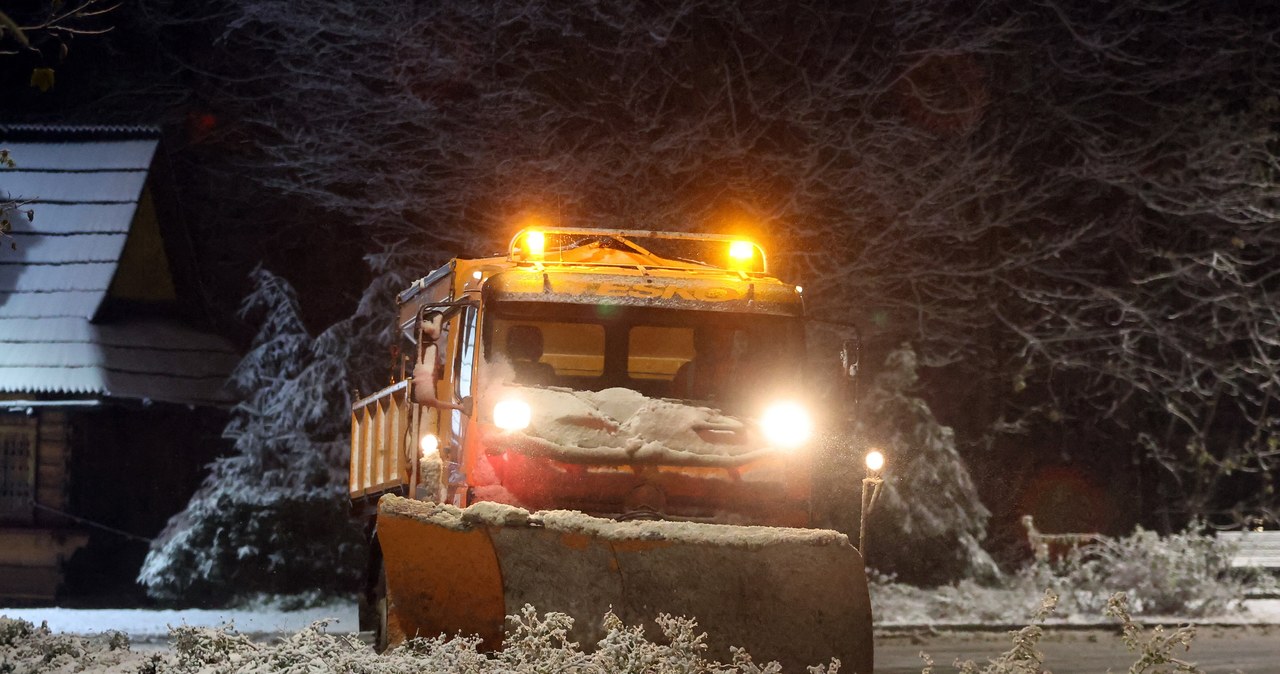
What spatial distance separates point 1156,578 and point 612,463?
1038cm

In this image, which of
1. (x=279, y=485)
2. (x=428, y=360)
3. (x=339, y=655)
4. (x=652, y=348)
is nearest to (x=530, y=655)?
(x=339, y=655)

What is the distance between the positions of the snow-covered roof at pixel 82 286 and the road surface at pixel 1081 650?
35.8ft

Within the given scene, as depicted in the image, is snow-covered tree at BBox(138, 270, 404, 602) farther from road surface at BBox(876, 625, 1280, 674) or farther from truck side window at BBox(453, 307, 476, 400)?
truck side window at BBox(453, 307, 476, 400)

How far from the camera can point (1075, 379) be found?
22.8 m

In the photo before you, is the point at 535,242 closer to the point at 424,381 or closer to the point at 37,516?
the point at 424,381

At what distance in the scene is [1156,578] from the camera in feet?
55.7

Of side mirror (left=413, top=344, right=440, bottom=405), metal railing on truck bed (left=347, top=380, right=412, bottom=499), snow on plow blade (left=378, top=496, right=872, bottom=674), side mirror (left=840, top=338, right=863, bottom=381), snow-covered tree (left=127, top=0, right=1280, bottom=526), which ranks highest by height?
snow-covered tree (left=127, top=0, right=1280, bottom=526)

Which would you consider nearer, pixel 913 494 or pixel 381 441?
pixel 381 441

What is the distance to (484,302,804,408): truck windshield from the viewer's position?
970 cm

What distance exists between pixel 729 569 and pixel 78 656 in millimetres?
4219

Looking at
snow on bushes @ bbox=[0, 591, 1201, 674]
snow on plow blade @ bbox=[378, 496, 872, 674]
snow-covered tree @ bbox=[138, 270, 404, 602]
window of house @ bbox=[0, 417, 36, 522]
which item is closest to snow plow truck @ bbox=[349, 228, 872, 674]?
snow on plow blade @ bbox=[378, 496, 872, 674]

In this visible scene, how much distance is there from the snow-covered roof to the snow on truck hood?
36.9ft

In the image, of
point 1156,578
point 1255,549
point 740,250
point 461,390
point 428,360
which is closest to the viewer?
point 461,390

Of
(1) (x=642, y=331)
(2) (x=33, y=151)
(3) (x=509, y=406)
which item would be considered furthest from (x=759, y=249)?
(2) (x=33, y=151)
